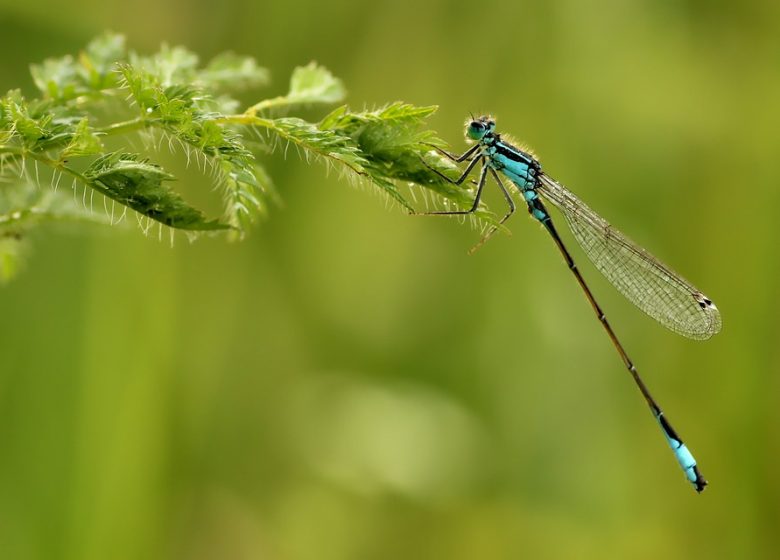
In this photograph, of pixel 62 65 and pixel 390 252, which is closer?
pixel 62 65

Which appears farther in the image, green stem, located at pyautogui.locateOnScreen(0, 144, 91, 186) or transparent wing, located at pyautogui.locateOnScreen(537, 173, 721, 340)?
transparent wing, located at pyautogui.locateOnScreen(537, 173, 721, 340)

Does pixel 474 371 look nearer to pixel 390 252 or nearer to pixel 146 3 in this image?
pixel 390 252

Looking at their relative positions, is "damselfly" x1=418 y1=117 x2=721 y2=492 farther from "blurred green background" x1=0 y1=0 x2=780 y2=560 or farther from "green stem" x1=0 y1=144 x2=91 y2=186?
"green stem" x1=0 y1=144 x2=91 y2=186

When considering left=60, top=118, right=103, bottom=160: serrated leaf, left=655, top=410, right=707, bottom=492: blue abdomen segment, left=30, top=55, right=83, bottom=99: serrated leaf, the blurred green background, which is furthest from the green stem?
left=655, top=410, right=707, bottom=492: blue abdomen segment

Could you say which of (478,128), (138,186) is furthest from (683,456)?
(138,186)

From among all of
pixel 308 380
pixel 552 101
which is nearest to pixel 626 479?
pixel 308 380

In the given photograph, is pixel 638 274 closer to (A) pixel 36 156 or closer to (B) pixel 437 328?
(B) pixel 437 328
